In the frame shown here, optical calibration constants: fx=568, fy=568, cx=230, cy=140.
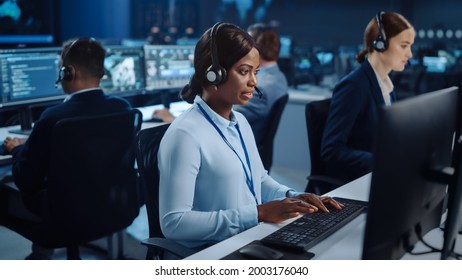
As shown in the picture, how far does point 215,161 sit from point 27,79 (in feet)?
5.89

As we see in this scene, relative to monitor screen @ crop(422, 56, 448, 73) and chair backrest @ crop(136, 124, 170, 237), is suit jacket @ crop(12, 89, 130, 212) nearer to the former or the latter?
chair backrest @ crop(136, 124, 170, 237)

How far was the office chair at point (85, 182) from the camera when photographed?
2.01m

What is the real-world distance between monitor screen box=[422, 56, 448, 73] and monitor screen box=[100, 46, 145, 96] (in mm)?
2691

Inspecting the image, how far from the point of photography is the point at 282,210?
1431mm

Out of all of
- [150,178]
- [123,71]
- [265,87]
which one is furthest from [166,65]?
[150,178]

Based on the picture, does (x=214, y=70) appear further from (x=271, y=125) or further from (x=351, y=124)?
(x=271, y=125)

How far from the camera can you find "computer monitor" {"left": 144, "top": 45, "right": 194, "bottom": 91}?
3.63 m

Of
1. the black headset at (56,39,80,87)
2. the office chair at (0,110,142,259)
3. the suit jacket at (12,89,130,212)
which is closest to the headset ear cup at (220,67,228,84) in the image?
the office chair at (0,110,142,259)

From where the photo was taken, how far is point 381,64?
239cm

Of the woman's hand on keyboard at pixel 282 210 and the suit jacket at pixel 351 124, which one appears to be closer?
the woman's hand on keyboard at pixel 282 210

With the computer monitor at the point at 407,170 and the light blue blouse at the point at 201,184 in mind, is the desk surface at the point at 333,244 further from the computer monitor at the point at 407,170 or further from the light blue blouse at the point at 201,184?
the computer monitor at the point at 407,170

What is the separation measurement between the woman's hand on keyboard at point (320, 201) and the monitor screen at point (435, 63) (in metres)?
3.78

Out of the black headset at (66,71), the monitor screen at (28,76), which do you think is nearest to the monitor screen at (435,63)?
the monitor screen at (28,76)
